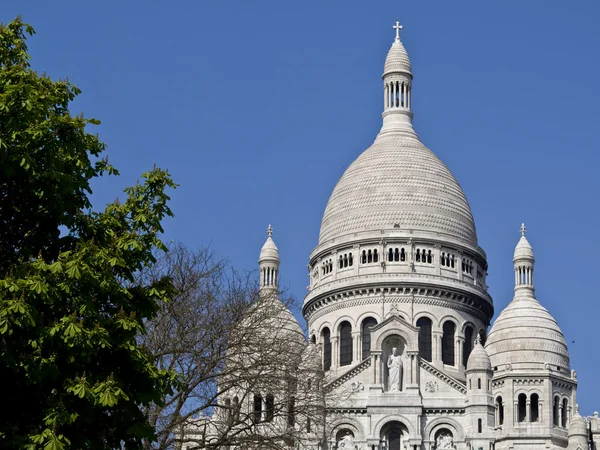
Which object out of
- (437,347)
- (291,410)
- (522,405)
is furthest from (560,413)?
(291,410)

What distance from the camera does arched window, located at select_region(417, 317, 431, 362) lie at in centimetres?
9659

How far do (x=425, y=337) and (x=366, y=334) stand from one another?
354 cm

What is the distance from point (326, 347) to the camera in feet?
327

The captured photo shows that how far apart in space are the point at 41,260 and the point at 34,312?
1.21 m

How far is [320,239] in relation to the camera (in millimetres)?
106500

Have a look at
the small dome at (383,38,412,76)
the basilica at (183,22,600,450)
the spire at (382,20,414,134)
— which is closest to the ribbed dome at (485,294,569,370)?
the basilica at (183,22,600,450)

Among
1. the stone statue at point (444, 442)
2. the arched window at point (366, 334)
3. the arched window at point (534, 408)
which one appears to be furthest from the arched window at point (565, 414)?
the arched window at point (366, 334)

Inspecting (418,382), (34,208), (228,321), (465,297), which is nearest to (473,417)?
(418,382)

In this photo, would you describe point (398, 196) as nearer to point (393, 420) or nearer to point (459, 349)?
point (459, 349)

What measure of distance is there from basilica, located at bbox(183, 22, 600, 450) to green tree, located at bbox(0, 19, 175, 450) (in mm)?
54742

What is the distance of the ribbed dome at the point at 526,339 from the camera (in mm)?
95188

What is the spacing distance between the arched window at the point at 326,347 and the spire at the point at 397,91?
54.5ft

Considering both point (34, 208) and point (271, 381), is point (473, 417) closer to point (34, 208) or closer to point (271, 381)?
point (271, 381)

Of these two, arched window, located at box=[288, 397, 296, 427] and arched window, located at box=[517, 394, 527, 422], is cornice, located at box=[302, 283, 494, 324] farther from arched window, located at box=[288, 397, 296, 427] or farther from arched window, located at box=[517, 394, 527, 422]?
arched window, located at box=[288, 397, 296, 427]
